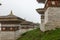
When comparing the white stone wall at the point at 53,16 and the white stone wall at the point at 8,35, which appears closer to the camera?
the white stone wall at the point at 53,16

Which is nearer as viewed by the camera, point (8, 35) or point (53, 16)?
point (53, 16)

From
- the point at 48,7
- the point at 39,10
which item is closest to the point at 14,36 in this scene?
the point at 39,10

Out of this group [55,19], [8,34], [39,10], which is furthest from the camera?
[8,34]

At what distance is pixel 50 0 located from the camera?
1678 cm

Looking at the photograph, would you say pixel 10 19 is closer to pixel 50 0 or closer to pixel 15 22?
pixel 15 22

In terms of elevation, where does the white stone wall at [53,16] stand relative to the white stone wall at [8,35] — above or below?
above

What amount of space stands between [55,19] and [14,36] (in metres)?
9.93

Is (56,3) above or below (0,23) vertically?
above

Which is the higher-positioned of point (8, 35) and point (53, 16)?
point (53, 16)

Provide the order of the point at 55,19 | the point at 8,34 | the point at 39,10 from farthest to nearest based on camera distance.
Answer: the point at 8,34
the point at 39,10
the point at 55,19

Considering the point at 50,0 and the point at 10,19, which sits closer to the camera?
the point at 50,0

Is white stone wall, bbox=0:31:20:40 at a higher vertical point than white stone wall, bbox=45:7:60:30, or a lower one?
lower

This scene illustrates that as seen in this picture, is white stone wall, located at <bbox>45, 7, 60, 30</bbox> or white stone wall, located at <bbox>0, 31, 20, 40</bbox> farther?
white stone wall, located at <bbox>0, 31, 20, 40</bbox>

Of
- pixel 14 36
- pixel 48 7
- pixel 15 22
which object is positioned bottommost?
pixel 14 36
